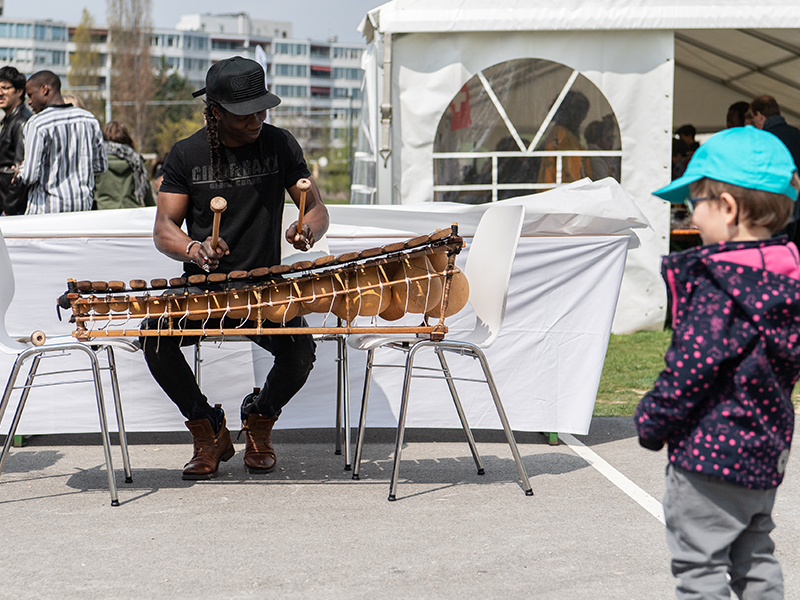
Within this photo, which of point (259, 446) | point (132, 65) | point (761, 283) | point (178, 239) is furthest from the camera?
point (132, 65)

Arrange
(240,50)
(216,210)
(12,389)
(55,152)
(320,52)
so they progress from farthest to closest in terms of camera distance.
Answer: (320,52), (240,50), (55,152), (12,389), (216,210)

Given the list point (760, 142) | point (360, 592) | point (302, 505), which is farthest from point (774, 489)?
point (302, 505)

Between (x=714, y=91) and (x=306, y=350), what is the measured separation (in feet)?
35.9

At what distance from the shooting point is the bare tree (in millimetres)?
55406

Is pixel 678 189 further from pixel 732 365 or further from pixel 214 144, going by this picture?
pixel 214 144

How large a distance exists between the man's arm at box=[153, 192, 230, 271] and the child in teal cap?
1.92 metres

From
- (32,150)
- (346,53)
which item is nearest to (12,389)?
(32,150)

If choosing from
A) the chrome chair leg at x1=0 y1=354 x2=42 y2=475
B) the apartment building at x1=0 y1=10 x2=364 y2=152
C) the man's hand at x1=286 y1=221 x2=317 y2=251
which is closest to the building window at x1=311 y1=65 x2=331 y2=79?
the apartment building at x1=0 y1=10 x2=364 y2=152

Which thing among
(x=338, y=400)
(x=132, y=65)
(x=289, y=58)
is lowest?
(x=338, y=400)

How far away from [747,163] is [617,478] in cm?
227

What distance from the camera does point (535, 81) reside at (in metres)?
8.39

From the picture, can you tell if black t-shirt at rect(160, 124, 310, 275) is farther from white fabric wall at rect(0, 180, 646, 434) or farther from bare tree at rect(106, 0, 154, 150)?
bare tree at rect(106, 0, 154, 150)

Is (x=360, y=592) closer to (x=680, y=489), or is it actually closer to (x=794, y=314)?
(x=680, y=489)

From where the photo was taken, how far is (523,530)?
3365 mm
